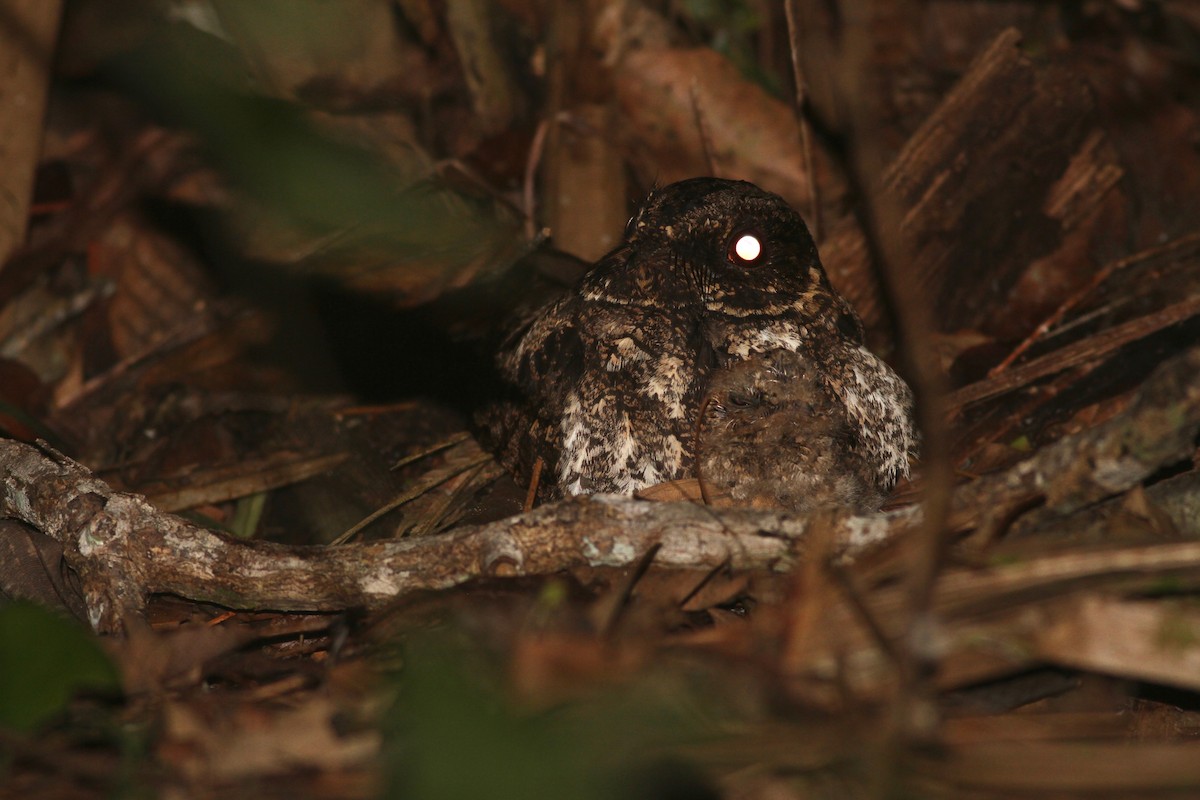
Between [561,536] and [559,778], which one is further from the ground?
[561,536]

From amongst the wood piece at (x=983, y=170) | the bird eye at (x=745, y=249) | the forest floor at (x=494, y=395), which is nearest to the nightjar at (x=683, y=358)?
the bird eye at (x=745, y=249)

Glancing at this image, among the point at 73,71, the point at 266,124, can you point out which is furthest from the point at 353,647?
the point at 73,71

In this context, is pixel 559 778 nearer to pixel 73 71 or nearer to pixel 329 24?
pixel 329 24

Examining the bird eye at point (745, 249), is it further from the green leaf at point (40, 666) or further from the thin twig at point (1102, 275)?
the green leaf at point (40, 666)

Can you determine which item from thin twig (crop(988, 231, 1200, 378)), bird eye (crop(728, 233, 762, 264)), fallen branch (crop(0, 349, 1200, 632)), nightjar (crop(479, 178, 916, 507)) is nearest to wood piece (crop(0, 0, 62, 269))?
fallen branch (crop(0, 349, 1200, 632))

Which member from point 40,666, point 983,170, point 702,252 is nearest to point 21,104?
point 702,252

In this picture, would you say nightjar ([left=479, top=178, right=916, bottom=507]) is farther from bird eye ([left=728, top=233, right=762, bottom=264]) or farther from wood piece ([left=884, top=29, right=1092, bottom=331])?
wood piece ([left=884, top=29, right=1092, bottom=331])

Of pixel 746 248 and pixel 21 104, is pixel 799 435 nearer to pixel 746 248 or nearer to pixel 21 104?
pixel 746 248
